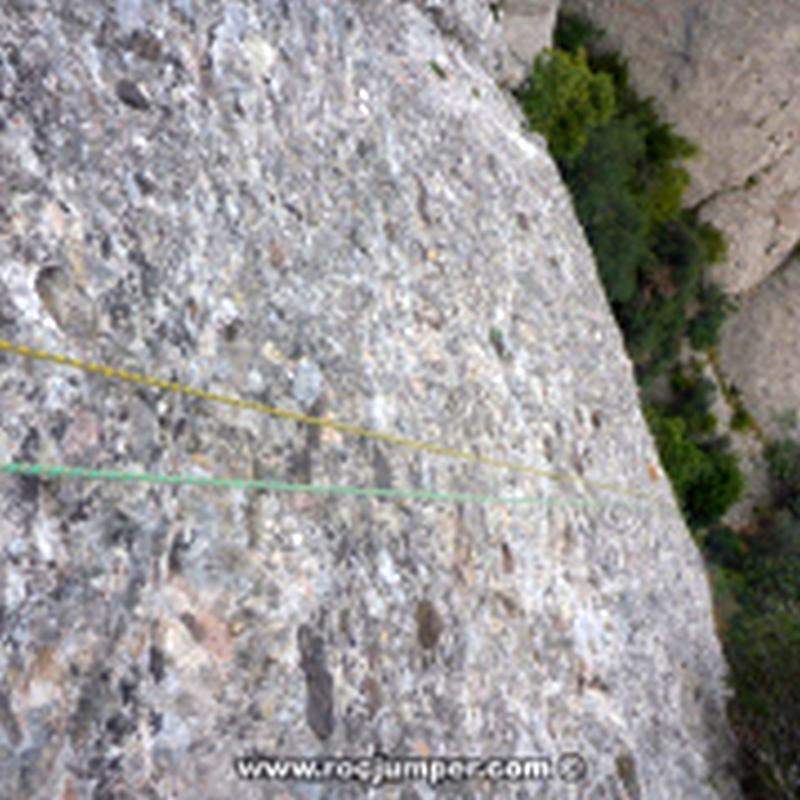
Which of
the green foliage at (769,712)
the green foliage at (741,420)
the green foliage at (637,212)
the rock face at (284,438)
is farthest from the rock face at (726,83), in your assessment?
the green foliage at (769,712)

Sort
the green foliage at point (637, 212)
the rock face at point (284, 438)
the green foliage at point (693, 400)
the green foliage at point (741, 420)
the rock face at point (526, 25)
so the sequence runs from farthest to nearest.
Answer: the green foliage at point (741, 420) < the green foliage at point (693, 400) < the green foliage at point (637, 212) < the rock face at point (526, 25) < the rock face at point (284, 438)

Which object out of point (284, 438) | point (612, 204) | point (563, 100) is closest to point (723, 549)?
point (612, 204)

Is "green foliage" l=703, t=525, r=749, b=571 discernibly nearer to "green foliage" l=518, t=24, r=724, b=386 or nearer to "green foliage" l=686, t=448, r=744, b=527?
"green foliage" l=686, t=448, r=744, b=527

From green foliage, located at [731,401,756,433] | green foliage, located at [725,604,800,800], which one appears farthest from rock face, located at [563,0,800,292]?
green foliage, located at [725,604,800,800]

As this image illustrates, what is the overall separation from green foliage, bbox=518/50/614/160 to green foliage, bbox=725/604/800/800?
26.7 ft

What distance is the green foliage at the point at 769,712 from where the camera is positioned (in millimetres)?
8523

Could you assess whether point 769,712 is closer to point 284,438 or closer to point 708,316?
point 284,438

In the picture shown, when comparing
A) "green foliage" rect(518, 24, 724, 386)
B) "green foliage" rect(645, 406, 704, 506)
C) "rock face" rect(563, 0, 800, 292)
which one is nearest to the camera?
"green foliage" rect(518, 24, 724, 386)

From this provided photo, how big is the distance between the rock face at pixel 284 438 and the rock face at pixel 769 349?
59.0 ft

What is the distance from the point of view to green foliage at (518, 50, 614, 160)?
448 inches

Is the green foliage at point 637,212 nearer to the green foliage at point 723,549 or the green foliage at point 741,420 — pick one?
the green foliage at point 741,420

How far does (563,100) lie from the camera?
11828mm

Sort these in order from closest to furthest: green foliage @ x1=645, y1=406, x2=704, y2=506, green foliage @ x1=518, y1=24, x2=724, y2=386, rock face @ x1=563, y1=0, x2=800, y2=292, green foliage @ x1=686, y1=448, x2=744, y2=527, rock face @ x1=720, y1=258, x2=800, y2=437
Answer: green foliage @ x1=518, y1=24, x2=724, y2=386
rock face @ x1=563, y1=0, x2=800, y2=292
green foliage @ x1=645, y1=406, x2=704, y2=506
green foliage @ x1=686, y1=448, x2=744, y2=527
rock face @ x1=720, y1=258, x2=800, y2=437

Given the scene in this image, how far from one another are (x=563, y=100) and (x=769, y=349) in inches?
598
